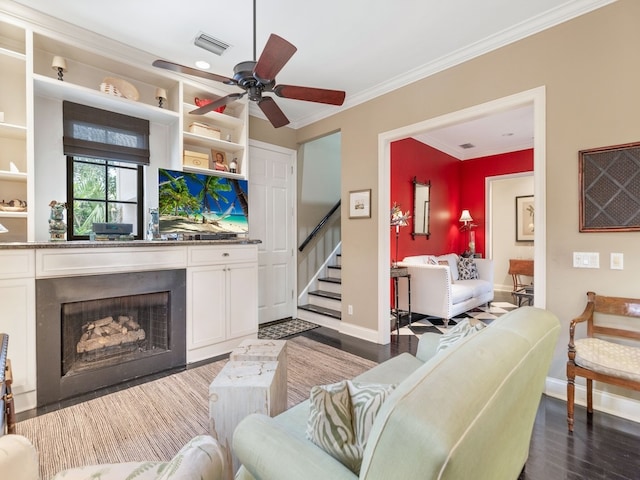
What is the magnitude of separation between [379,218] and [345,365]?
1.66 metres

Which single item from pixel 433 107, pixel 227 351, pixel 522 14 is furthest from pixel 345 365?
pixel 522 14

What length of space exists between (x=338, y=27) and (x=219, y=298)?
2729 millimetres

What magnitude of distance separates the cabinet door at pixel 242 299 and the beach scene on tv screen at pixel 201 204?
0.53 m

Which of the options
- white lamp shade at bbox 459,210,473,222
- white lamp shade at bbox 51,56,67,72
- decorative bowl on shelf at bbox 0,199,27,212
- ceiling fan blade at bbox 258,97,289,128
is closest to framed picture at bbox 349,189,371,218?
ceiling fan blade at bbox 258,97,289,128

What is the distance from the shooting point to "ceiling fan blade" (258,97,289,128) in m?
2.16

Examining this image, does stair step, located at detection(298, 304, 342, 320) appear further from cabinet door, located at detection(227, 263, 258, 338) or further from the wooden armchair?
the wooden armchair

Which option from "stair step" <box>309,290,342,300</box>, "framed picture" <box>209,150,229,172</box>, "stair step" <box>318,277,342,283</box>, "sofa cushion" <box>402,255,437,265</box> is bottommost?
"stair step" <box>309,290,342,300</box>

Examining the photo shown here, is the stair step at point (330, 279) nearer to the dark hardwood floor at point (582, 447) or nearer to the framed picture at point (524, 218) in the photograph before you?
the dark hardwood floor at point (582, 447)

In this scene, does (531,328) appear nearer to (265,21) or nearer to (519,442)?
(519,442)

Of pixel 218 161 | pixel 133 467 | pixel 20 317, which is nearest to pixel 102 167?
pixel 218 161

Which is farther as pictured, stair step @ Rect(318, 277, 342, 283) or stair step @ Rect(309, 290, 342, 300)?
stair step @ Rect(318, 277, 342, 283)

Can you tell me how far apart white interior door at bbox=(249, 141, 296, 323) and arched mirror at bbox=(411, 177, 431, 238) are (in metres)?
2.09

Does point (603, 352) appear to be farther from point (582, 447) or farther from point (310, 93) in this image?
point (310, 93)

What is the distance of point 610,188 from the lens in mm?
2115
